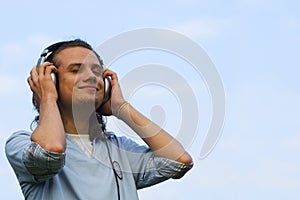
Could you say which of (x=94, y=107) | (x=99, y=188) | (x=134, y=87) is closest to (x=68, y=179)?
(x=99, y=188)

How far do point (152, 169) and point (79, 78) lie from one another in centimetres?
67

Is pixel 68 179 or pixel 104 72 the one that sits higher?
pixel 104 72

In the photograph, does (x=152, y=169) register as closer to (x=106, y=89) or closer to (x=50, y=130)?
(x=106, y=89)

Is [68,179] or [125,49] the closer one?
[68,179]

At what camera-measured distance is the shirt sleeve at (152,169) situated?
4.30 meters

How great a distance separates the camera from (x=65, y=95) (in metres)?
4.21

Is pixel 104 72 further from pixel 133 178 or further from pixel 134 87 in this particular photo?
pixel 133 178

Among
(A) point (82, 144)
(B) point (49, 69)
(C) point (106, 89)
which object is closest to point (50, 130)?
(A) point (82, 144)

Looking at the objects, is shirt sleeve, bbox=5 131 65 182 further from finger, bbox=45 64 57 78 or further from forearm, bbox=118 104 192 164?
forearm, bbox=118 104 192 164

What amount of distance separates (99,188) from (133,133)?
23.0 inches

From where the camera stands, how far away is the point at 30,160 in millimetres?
3850

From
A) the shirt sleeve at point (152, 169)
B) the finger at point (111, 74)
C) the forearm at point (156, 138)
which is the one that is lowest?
the shirt sleeve at point (152, 169)

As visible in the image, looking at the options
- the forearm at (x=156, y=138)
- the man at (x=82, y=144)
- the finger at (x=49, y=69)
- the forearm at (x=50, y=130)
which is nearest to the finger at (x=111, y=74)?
the man at (x=82, y=144)

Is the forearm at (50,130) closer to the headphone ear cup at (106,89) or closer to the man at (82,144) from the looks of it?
the man at (82,144)
